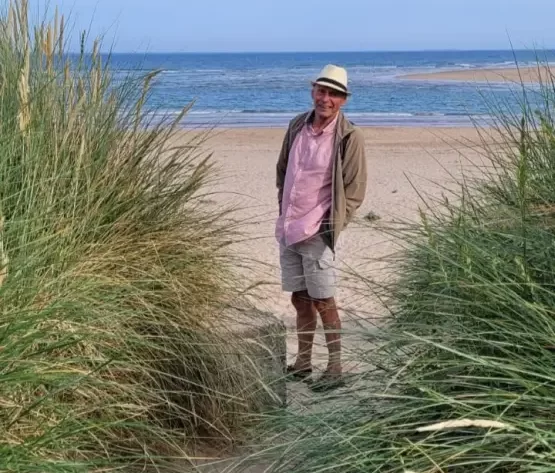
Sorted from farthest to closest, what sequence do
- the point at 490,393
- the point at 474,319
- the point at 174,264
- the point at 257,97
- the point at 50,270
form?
1. the point at 257,97
2. the point at 174,264
3. the point at 50,270
4. the point at 474,319
5. the point at 490,393

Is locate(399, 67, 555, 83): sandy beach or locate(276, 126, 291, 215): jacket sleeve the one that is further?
locate(276, 126, 291, 215): jacket sleeve

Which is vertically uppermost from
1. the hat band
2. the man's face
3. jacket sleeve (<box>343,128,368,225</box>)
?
the hat band

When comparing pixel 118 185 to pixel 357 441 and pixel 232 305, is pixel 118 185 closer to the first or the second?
pixel 232 305

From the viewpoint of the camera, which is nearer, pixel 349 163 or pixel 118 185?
pixel 118 185

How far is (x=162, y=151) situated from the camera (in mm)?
4090

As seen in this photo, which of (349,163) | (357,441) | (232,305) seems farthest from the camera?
(349,163)

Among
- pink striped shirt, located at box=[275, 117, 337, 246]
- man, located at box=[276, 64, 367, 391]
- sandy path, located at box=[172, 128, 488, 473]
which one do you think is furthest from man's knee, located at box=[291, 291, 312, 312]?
pink striped shirt, located at box=[275, 117, 337, 246]

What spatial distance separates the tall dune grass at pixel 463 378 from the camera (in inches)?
83.7

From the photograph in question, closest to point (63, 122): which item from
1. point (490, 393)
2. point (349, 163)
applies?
point (349, 163)

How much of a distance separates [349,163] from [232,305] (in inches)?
44.2

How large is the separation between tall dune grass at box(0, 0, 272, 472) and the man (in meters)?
0.54

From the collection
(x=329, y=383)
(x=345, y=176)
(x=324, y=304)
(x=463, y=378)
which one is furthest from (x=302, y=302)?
(x=463, y=378)

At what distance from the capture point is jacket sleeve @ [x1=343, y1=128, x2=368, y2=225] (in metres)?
4.49

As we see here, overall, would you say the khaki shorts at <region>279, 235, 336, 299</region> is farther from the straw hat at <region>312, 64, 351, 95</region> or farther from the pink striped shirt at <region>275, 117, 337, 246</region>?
the straw hat at <region>312, 64, 351, 95</region>
